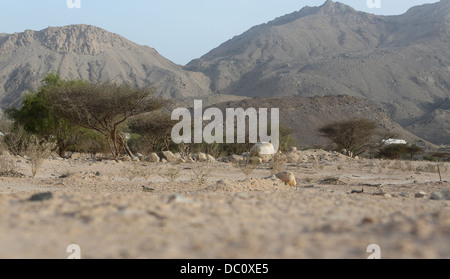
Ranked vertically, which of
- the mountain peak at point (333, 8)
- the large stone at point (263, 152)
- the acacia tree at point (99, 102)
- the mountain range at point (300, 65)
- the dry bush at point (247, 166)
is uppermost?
the mountain peak at point (333, 8)

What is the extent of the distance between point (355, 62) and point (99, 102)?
76876 millimetres

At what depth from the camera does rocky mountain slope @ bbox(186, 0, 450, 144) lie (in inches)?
3044

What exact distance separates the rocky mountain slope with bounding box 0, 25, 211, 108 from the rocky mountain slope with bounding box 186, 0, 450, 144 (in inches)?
416

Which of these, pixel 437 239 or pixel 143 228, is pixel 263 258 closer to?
pixel 143 228

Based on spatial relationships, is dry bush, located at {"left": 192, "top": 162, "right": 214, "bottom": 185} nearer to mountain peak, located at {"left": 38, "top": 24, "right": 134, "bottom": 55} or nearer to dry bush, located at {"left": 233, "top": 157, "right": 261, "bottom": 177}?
dry bush, located at {"left": 233, "top": 157, "right": 261, "bottom": 177}

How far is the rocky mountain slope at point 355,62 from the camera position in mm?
77312

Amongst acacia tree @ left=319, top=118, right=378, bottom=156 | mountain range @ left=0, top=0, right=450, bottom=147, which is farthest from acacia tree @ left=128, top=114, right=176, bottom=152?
mountain range @ left=0, top=0, right=450, bottom=147

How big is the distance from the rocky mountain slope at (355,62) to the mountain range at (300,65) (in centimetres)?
25

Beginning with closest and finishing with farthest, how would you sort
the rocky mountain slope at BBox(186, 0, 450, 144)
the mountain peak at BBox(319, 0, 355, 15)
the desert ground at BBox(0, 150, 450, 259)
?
1. the desert ground at BBox(0, 150, 450, 259)
2. the rocky mountain slope at BBox(186, 0, 450, 144)
3. the mountain peak at BBox(319, 0, 355, 15)

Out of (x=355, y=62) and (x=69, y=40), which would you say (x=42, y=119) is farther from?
(x=69, y=40)

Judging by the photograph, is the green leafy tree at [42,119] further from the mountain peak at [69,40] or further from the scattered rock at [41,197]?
the mountain peak at [69,40]

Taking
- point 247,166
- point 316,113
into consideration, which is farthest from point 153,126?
point 316,113

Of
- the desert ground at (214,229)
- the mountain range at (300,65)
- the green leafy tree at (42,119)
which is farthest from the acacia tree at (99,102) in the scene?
the mountain range at (300,65)

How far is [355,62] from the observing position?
8794 cm
